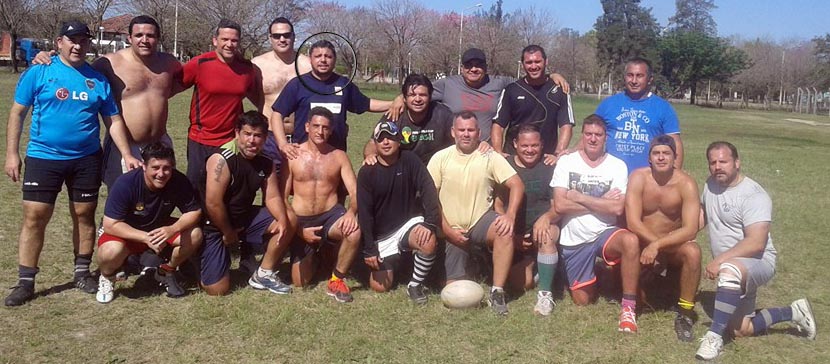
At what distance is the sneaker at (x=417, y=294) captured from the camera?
605 centimetres

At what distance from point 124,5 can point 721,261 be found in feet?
192

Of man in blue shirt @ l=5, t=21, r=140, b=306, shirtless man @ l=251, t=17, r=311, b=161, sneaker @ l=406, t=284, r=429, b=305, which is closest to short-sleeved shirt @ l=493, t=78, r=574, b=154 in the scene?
sneaker @ l=406, t=284, r=429, b=305

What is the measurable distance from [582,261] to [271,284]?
2703 mm

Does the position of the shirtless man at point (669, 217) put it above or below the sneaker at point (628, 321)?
above

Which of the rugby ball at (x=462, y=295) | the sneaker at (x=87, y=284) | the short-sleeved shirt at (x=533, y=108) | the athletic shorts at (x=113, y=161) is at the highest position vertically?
the short-sleeved shirt at (x=533, y=108)

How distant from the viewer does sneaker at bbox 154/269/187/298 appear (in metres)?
5.96

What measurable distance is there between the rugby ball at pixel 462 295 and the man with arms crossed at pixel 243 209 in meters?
1.41

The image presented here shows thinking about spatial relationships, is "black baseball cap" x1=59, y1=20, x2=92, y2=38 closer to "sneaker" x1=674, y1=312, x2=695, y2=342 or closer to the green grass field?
the green grass field

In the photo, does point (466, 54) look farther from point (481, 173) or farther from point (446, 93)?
point (481, 173)

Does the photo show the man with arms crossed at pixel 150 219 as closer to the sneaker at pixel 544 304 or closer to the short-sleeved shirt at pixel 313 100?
the short-sleeved shirt at pixel 313 100

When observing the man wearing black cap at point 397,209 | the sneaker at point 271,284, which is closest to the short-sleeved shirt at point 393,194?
the man wearing black cap at point 397,209

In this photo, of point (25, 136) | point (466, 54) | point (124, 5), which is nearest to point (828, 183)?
point (466, 54)

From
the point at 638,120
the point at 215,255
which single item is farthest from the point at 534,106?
the point at 215,255

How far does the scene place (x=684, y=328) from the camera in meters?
5.48
